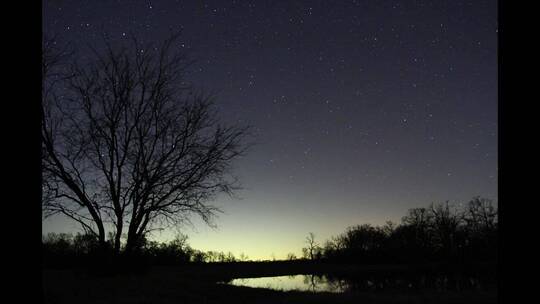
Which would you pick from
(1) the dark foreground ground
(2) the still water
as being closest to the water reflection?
(2) the still water

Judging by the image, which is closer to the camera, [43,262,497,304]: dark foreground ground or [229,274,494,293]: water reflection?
[43,262,497,304]: dark foreground ground

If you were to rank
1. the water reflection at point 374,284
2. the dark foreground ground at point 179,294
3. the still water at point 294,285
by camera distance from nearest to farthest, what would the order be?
the dark foreground ground at point 179,294 → the water reflection at point 374,284 → the still water at point 294,285

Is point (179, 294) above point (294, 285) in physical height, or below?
above

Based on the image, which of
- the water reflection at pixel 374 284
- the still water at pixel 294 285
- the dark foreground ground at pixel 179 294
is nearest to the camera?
the dark foreground ground at pixel 179 294

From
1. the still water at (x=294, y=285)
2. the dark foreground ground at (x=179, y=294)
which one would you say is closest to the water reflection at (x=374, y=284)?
the still water at (x=294, y=285)

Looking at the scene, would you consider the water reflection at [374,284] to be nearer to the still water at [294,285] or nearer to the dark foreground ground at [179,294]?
the still water at [294,285]

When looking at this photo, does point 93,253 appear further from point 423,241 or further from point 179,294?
point 423,241

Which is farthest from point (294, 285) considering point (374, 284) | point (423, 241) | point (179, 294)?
point (423, 241)

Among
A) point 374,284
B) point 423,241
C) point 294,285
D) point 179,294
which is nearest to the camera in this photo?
point 179,294

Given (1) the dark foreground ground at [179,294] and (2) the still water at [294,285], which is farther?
(2) the still water at [294,285]

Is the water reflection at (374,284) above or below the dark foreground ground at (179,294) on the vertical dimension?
below

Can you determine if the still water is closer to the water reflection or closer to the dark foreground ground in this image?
the water reflection
